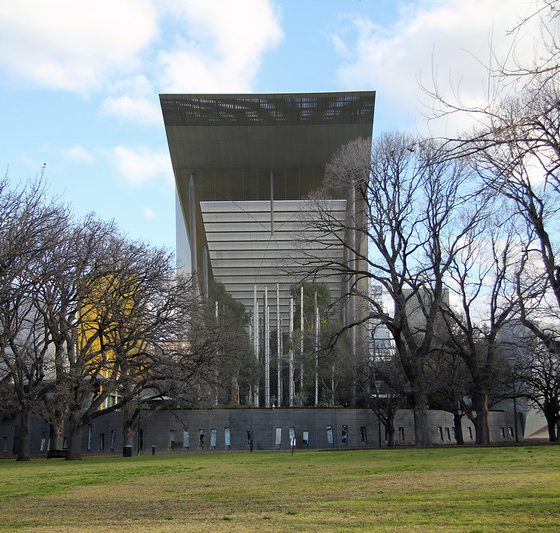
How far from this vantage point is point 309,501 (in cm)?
1130

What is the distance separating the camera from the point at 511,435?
218 ft

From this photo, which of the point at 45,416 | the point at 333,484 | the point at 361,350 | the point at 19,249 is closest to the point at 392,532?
the point at 333,484

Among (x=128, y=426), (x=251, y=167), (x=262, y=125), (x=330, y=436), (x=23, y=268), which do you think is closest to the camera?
(x=23, y=268)

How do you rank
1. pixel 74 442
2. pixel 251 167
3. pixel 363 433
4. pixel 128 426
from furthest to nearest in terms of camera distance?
1. pixel 251 167
2. pixel 363 433
3. pixel 128 426
4. pixel 74 442

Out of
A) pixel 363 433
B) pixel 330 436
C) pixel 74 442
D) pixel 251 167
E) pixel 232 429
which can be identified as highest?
pixel 251 167

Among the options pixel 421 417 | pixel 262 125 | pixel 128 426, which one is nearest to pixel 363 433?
pixel 128 426

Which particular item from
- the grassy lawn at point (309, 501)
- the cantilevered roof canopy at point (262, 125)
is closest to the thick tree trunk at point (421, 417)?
the grassy lawn at point (309, 501)

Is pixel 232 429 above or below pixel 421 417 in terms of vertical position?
above

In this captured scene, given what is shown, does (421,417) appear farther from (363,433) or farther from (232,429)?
(363,433)

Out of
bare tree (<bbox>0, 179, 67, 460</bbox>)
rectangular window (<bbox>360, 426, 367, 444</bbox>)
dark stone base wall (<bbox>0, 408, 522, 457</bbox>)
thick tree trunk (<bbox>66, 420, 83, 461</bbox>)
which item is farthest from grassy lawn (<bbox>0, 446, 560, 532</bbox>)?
rectangular window (<bbox>360, 426, 367, 444</bbox>)

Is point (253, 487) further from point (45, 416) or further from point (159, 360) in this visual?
point (45, 416)

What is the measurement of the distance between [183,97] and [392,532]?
2092 inches

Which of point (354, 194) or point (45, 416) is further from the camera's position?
point (354, 194)

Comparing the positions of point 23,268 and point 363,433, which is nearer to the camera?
point 23,268
